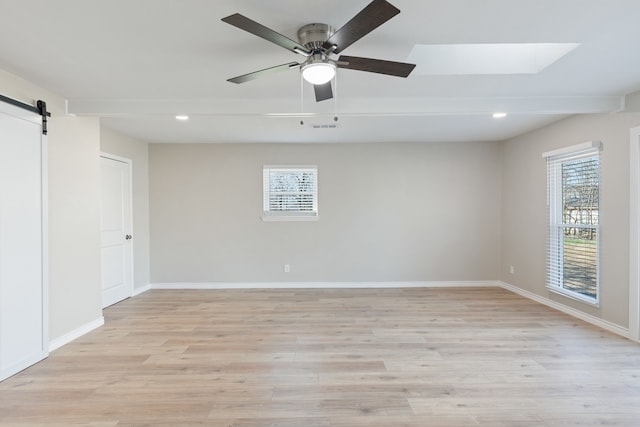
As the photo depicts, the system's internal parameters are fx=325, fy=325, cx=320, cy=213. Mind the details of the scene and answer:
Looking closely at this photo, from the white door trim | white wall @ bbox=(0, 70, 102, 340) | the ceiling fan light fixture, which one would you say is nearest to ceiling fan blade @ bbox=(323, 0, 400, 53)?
the ceiling fan light fixture

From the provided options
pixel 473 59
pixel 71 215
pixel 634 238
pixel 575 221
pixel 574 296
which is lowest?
pixel 574 296

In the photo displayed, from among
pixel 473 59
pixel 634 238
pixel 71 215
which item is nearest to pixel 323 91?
pixel 473 59

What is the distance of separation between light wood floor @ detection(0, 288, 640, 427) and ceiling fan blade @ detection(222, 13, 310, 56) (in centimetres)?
227

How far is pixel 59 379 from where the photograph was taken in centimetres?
257

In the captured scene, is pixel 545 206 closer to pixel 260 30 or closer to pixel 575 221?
pixel 575 221

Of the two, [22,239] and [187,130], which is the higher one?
[187,130]

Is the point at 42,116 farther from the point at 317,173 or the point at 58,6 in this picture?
the point at 317,173

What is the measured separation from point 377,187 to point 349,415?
3947 mm

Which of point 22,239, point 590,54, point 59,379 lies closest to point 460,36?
point 590,54

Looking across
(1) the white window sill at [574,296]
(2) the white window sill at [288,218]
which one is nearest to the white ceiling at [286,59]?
(2) the white window sill at [288,218]

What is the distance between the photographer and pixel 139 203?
5.27 metres

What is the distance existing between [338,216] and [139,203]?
3260 mm

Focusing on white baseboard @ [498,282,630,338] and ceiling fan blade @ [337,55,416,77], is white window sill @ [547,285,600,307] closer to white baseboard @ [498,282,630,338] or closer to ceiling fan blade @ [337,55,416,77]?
white baseboard @ [498,282,630,338]

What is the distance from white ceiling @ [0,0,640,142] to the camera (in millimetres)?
1888
